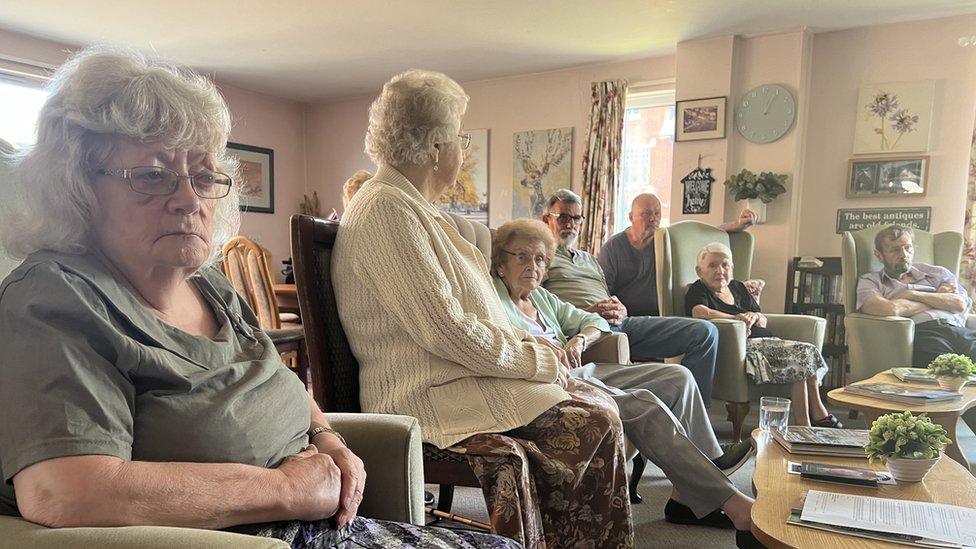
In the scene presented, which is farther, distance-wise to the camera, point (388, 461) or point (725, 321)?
point (725, 321)

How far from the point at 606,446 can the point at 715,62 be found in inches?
149

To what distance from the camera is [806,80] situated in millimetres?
4227

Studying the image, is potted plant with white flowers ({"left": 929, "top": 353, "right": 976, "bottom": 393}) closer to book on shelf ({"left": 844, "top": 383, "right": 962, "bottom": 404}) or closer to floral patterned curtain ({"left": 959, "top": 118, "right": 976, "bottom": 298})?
book on shelf ({"left": 844, "top": 383, "right": 962, "bottom": 404})

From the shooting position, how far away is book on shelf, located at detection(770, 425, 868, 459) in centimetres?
162

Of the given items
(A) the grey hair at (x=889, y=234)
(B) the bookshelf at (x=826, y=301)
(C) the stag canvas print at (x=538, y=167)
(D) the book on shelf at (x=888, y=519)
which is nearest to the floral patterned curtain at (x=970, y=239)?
(A) the grey hair at (x=889, y=234)

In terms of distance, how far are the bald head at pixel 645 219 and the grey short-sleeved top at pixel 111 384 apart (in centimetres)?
296

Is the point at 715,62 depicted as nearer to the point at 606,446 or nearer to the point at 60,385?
the point at 606,446

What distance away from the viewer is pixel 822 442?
1.65m

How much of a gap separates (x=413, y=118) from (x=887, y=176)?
3854 mm

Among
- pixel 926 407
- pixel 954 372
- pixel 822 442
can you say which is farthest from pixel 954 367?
pixel 822 442

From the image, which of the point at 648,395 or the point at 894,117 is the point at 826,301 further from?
the point at 648,395

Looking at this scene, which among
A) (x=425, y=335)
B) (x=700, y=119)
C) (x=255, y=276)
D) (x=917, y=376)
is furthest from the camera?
(x=700, y=119)

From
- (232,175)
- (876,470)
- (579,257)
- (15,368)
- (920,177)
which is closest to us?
(15,368)

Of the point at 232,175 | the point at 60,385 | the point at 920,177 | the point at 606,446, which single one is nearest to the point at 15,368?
the point at 60,385
